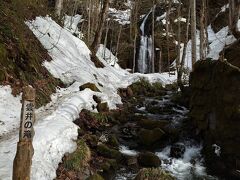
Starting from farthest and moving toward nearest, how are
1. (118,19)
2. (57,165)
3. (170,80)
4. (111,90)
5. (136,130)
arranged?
(118,19) → (170,80) → (111,90) → (136,130) → (57,165)

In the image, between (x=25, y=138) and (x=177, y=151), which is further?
(x=177, y=151)

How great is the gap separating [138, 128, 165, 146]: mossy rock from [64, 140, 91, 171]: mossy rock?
284cm

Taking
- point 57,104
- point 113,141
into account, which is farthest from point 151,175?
point 57,104

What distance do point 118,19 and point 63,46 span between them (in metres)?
23.9

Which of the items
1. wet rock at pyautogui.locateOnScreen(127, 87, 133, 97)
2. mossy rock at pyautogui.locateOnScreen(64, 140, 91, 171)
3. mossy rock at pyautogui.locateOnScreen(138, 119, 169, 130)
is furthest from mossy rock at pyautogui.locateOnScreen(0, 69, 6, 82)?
wet rock at pyautogui.locateOnScreen(127, 87, 133, 97)

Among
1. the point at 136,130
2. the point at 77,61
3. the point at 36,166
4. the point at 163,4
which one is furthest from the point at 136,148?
the point at 163,4

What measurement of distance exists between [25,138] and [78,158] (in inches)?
110

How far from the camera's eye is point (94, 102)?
12469mm

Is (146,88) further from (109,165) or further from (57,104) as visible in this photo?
(109,165)

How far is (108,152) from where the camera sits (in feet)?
30.0

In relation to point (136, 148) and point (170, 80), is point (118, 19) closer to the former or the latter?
point (170, 80)

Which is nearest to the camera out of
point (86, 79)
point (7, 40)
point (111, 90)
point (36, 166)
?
point (36, 166)

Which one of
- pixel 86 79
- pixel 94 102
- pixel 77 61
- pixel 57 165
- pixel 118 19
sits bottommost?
pixel 57 165

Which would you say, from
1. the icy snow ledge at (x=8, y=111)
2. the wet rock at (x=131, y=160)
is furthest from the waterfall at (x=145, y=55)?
the icy snow ledge at (x=8, y=111)
